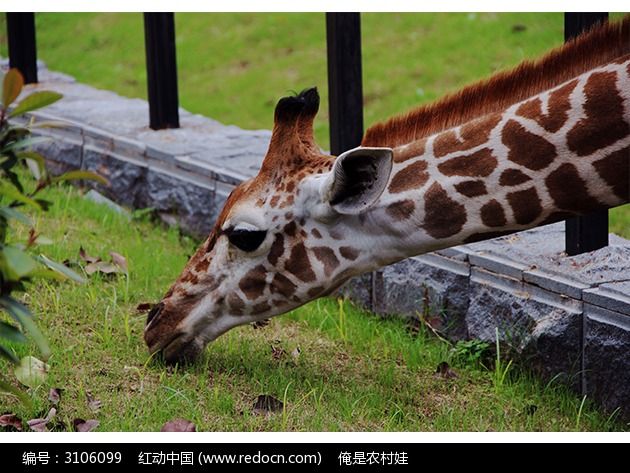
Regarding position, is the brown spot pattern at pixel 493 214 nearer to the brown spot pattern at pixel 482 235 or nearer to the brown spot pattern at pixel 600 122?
the brown spot pattern at pixel 482 235

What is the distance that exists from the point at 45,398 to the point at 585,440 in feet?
6.65

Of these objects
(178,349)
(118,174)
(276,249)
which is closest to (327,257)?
(276,249)

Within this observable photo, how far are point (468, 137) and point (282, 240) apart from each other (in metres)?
0.80

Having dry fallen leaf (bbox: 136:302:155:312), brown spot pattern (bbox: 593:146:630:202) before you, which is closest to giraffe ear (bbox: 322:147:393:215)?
brown spot pattern (bbox: 593:146:630:202)

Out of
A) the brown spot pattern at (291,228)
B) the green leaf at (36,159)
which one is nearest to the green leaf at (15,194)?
the green leaf at (36,159)

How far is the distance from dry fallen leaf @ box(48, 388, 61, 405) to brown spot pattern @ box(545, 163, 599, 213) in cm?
200

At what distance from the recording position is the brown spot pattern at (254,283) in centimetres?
428

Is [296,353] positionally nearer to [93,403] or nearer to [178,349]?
[178,349]

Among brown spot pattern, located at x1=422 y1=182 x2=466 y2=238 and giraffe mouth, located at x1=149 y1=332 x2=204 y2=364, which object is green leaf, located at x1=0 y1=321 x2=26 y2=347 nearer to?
giraffe mouth, located at x1=149 y1=332 x2=204 y2=364

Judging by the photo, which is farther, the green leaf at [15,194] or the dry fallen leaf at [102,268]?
the dry fallen leaf at [102,268]

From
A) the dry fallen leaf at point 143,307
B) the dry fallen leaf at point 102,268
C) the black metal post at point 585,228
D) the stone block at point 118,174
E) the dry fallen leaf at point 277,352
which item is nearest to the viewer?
the black metal post at point 585,228

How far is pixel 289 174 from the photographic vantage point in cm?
418

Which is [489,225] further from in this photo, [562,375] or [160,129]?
[160,129]

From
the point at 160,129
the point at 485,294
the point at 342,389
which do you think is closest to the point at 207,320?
the point at 342,389
